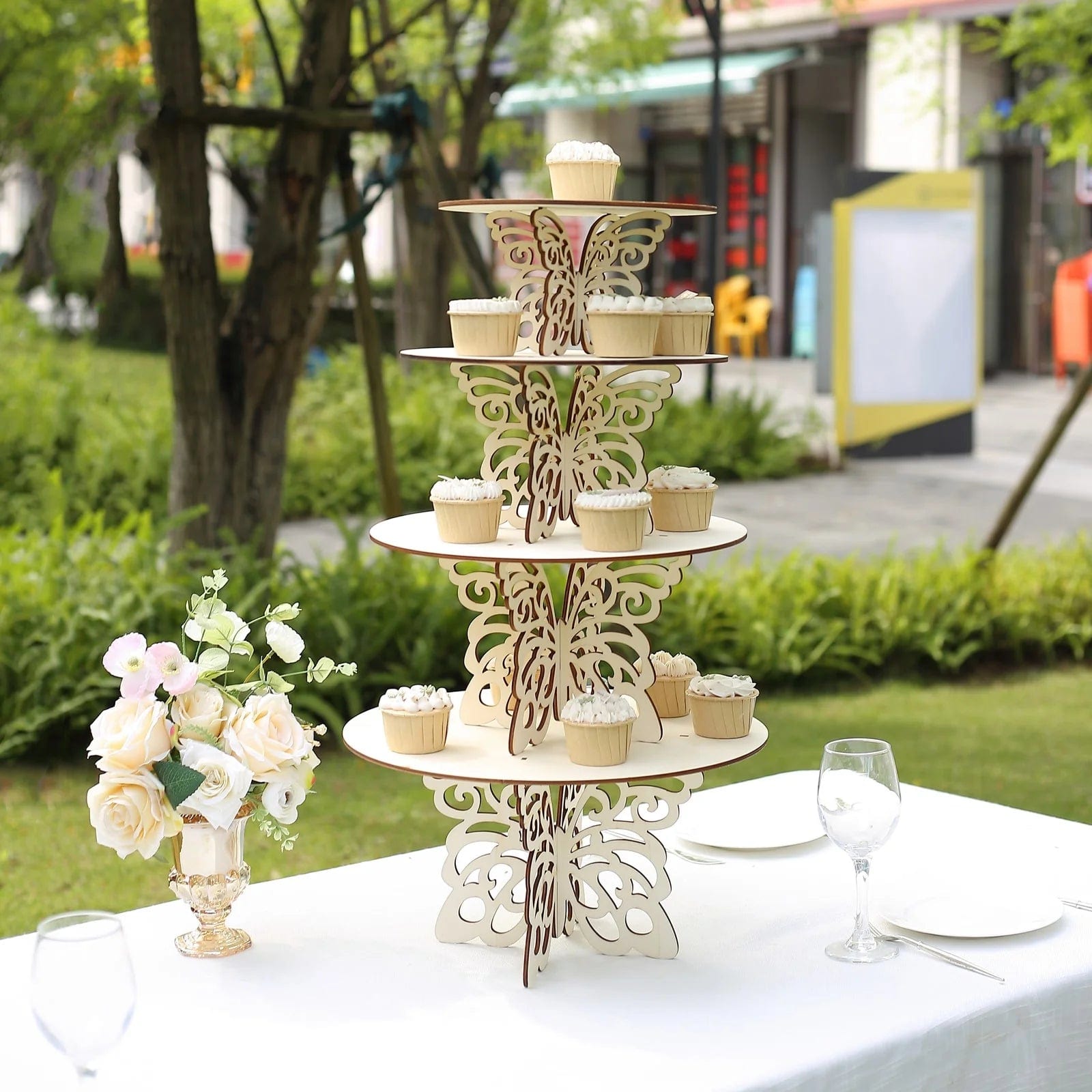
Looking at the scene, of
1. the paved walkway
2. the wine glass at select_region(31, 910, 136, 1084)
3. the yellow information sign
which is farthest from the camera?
the yellow information sign

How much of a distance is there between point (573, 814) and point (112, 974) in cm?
87

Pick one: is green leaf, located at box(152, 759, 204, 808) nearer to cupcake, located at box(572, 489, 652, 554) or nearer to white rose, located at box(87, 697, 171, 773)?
white rose, located at box(87, 697, 171, 773)

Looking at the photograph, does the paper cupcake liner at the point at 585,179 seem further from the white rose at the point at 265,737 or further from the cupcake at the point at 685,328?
the white rose at the point at 265,737

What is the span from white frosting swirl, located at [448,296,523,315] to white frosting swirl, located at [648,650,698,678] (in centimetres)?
59

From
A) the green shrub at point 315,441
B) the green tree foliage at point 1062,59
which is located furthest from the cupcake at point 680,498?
the green tree foliage at point 1062,59

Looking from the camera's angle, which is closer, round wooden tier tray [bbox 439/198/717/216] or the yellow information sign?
round wooden tier tray [bbox 439/198/717/216]

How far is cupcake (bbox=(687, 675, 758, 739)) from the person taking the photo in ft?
A: 7.72

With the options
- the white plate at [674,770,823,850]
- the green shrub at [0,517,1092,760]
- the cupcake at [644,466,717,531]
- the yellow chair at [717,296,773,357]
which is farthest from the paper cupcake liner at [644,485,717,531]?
the yellow chair at [717,296,773,357]

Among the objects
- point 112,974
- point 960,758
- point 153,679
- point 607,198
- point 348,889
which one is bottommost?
point 960,758

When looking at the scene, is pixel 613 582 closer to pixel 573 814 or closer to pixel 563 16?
pixel 573 814

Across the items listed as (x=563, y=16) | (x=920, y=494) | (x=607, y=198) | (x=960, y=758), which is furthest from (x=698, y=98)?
(x=607, y=198)

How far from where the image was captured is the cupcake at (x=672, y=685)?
2525 mm

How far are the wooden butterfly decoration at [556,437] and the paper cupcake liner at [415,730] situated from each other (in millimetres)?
285

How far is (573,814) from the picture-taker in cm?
233
